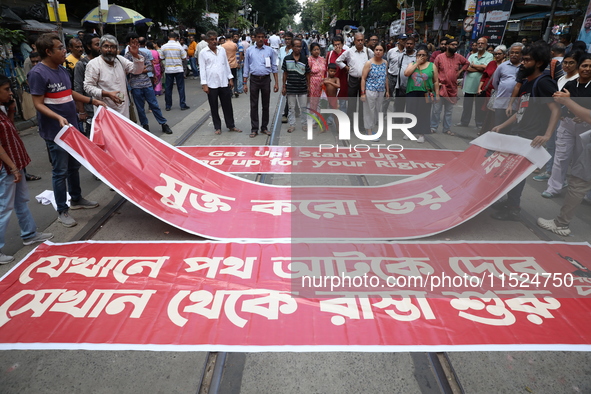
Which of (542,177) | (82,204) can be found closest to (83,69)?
(82,204)

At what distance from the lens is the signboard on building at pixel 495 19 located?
36.9 feet

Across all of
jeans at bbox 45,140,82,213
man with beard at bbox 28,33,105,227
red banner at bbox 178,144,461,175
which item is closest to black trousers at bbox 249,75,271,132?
red banner at bbox 178,144,461,175

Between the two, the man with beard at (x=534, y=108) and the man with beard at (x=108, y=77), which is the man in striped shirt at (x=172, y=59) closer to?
the man with beard at (x=108, y=77)

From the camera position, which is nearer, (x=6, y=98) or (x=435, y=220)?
(x=6, y=98)

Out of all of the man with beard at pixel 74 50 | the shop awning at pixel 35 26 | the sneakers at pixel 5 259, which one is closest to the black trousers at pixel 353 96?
the man with beard at pixel 74 50

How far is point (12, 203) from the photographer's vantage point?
3906mm

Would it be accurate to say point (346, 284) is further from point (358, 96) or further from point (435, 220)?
point (358, 96)

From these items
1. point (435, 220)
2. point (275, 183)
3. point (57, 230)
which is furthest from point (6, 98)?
point (435, 220)

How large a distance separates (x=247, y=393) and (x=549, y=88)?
429 cm

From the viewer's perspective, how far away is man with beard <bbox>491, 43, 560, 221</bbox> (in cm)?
436

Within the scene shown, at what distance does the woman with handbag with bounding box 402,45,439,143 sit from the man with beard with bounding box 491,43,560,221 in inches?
111

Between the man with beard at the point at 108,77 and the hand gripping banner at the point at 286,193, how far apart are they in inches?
19.7

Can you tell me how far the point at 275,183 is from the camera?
5797mm

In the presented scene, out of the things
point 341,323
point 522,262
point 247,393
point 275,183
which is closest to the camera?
point 247,393
